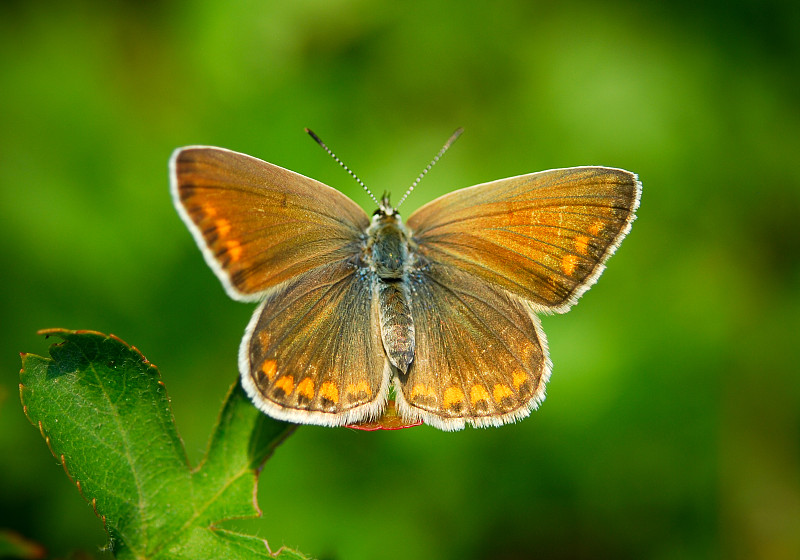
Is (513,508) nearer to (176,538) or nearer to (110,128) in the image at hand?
(176,538)

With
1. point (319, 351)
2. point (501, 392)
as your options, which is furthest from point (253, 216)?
point (501, 392)

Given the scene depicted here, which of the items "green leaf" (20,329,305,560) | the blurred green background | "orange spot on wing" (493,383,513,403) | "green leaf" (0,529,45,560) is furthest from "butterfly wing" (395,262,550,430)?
"green leaf" (0,529,45,560)

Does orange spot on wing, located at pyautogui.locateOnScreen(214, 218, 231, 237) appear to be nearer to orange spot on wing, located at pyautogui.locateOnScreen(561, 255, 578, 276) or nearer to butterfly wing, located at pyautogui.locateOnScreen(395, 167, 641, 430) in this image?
butterfly wing, located at pyautogui.locateOnScreen(395, 167, 641, 430)

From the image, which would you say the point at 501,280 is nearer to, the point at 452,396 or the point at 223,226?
the point at 452,396

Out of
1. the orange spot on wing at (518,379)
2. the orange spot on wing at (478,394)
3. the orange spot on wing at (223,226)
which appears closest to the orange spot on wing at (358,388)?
the orange spot on wing at (478,394)

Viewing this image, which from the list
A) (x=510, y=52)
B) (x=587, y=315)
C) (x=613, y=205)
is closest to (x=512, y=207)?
(x=613, y=205)

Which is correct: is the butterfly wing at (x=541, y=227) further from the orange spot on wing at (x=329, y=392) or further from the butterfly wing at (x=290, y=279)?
the orange spot on wing at (x=329, y=392)
